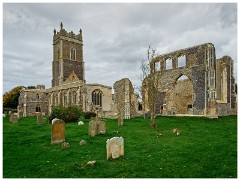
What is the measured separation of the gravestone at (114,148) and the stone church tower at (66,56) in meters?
43.0

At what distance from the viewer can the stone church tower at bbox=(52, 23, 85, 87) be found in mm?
49781

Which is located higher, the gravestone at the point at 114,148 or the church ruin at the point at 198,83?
the church ruin at the point at 198,83

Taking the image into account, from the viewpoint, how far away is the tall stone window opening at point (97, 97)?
31.7 m

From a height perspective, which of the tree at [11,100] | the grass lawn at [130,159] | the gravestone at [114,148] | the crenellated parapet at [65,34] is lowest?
the grass lawn at [130,159]

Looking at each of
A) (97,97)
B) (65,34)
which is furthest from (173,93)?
(65,34)

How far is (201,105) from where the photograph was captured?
80.9 feet

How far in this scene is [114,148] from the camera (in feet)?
23.6

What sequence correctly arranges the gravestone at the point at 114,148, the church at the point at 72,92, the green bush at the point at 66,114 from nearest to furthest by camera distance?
the gravestone at the point at 114,148
the green bush at the point at 66,114
the church at the point at 72,92

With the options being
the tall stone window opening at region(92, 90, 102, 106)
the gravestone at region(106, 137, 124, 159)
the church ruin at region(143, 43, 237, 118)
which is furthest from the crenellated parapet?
the gravestone at region(106, 137, 124, 159)

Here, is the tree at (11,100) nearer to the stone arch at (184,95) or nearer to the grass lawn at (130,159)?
the stone arch at (184,95)

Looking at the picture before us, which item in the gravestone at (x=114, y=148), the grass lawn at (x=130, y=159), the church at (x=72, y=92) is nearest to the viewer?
the grass lawn at (x=130, y=159)

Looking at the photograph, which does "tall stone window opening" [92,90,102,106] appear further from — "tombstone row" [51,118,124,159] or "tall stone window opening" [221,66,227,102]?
"tombstone row" [51,118,124,159]

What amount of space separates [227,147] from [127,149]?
3619 mm

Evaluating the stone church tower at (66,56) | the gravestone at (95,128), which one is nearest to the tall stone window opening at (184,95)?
the gravestone at (95,128)
